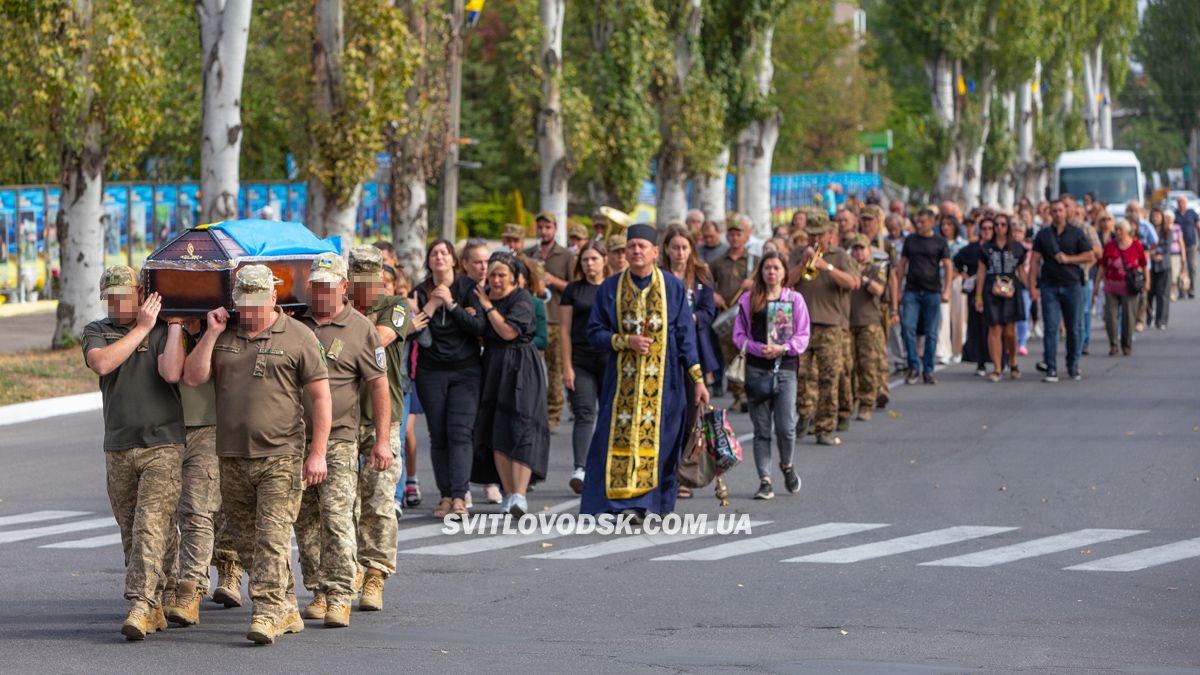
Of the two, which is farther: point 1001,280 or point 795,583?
point 1001,280

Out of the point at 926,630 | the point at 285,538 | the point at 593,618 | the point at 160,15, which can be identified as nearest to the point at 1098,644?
the point at 926,630

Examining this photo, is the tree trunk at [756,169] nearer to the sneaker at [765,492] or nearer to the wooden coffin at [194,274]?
the sneaker at [765,492]

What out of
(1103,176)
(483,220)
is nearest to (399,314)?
(483,220)

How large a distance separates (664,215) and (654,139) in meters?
3.31

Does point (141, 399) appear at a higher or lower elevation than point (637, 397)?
higher

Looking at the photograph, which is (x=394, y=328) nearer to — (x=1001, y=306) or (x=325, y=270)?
(x=325, y=270)

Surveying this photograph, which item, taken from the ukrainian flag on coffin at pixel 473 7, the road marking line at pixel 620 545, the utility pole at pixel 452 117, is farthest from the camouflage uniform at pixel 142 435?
the utility pole at pixel 452 117

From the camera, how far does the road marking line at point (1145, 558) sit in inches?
403

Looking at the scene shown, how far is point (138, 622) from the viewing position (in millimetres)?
8055

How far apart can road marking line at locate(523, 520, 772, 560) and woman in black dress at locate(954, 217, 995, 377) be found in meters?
9.93

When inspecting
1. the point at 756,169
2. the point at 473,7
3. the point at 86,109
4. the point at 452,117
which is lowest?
the point at 756,169

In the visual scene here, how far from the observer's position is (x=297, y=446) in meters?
8.23

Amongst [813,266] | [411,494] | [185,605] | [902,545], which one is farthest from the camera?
[813,266]

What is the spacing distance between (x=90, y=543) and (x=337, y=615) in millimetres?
3293
